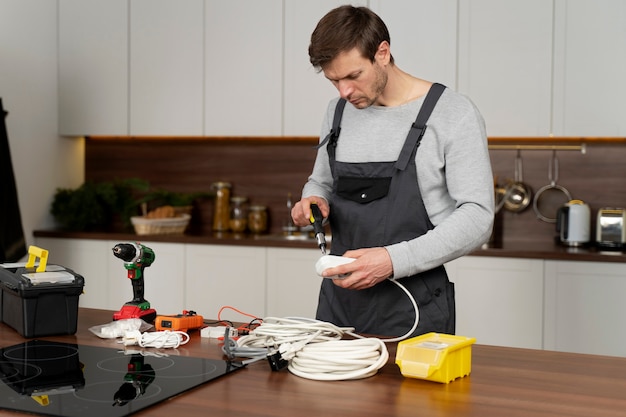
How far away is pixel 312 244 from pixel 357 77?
1.96 m

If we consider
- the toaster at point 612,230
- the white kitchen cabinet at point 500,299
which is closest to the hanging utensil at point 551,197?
the toaster at point 612,230

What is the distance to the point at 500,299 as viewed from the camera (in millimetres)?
3836

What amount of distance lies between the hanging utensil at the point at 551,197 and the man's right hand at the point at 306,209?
7.43 feet

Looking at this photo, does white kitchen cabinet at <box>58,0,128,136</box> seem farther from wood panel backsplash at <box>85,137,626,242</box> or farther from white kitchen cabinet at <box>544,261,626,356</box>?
white kitchen cabinet at <box>544,261,626,356</box>

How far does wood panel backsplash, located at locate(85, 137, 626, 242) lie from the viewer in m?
4.20

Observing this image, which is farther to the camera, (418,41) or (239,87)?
(239,87)

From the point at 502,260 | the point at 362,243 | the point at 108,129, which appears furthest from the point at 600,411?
the point at 108,129

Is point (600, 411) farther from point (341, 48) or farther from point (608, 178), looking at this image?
point (608, 178)

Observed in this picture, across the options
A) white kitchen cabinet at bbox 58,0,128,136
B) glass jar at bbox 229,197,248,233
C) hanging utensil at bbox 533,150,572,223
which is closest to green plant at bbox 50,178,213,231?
glass jar at bbox 229,197,248,233

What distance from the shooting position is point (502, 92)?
3.97 m

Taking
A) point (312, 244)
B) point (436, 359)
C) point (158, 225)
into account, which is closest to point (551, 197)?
point (312, 244)

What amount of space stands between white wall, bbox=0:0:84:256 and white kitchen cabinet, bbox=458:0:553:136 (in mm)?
2420

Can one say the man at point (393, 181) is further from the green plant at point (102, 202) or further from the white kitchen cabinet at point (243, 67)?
the green plant at point (102, 202)

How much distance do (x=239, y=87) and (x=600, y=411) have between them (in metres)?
3.32
